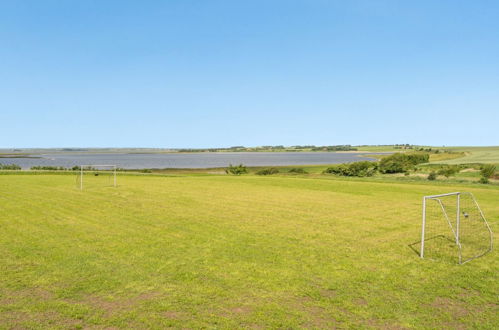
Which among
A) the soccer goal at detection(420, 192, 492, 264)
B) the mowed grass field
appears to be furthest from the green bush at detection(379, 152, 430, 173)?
the mowed grass field

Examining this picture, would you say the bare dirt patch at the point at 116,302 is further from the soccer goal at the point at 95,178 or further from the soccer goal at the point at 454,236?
the soccer goal at the point at 95,178

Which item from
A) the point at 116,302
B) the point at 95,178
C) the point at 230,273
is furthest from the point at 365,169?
the point at 116,302

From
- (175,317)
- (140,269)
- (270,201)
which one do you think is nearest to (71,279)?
(140,269)

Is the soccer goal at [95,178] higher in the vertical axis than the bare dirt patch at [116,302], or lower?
higher

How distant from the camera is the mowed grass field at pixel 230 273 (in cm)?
752

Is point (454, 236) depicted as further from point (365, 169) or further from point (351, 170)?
point (365, 169)

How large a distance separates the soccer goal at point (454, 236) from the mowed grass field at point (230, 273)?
23.5 inches

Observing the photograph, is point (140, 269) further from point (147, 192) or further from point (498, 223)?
point (147, 192)

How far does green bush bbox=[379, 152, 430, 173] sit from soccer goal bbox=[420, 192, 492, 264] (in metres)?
61.0

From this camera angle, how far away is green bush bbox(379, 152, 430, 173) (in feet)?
262

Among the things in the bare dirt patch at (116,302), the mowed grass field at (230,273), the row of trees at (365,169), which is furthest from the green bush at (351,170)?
the bare dirt patch at (116,302)

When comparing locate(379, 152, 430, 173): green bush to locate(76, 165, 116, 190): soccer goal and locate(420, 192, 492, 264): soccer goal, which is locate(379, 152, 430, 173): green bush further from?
locate(420, 192, 492, 264): soccer goal

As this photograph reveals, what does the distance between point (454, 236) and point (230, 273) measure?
1103 centimetres

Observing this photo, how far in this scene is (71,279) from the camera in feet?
31.6
